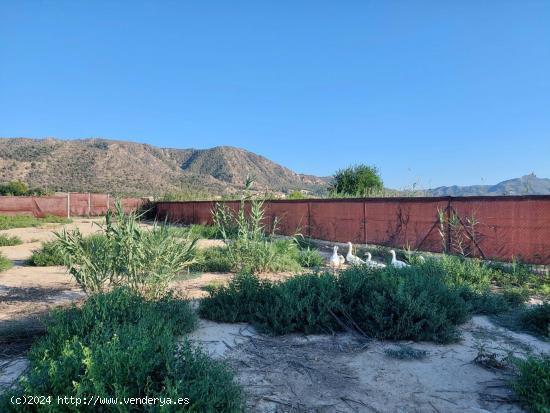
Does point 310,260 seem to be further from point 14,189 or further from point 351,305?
point 14,189

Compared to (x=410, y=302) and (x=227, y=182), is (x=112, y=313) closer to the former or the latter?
(x=410, y=302)

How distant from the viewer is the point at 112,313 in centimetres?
430

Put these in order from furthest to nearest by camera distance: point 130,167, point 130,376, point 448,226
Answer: point 130,167 → point 448,226 → point 130,376

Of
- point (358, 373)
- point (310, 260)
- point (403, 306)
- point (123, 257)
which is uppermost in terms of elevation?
point (123, 257)

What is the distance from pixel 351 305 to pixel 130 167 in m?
61.9

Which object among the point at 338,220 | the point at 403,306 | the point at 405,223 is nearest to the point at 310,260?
the point at 405,223

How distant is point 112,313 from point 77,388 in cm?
180

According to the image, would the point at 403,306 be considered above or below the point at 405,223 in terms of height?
below

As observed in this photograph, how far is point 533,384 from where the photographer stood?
321cm

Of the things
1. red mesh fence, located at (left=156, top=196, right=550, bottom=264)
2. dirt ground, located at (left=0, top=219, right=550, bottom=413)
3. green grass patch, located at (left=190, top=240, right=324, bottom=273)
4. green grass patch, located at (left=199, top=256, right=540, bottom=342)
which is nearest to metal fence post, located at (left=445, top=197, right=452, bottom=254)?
red mesh fence, located at (left=156, top=196, right=550, bottom=264)

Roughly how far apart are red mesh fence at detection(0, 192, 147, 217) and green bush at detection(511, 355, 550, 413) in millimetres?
27602

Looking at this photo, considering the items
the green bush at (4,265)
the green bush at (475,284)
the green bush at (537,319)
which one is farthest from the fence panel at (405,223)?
the green bush at (4,265)

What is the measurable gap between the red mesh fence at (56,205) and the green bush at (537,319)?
2632 cm

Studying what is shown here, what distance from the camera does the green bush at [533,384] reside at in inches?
121
